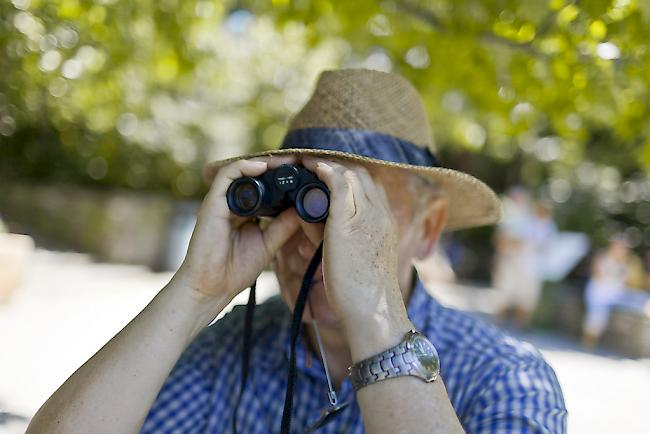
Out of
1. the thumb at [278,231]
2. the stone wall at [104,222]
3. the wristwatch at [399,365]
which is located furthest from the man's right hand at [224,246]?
the stone wall at [104,222]

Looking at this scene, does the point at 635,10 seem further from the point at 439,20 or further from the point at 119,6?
the point at 119,6

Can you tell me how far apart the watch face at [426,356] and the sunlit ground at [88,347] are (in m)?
2.32

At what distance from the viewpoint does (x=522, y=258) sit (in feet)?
29.1

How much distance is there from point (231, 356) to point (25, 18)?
3211 mm

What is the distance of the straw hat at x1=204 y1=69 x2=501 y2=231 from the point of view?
1.87m

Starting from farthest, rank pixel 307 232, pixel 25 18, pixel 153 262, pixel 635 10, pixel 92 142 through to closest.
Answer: pixel 92 142
pixel 153 262
pixel 25 18
pixel 635 10
pixel 307 232

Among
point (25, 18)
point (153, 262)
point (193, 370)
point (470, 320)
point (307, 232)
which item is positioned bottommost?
point (153, 262)

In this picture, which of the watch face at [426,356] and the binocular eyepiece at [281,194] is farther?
the binocular eyepiece at [281,194]

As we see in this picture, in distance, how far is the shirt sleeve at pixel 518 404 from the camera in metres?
1.60

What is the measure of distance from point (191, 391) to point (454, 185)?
0.99 metres

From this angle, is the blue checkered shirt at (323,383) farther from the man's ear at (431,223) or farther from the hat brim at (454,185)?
the hat brim at (454,185)

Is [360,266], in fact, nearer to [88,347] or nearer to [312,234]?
[312,234]

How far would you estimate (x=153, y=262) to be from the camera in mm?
10797

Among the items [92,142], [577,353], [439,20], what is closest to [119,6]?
[439,20]
